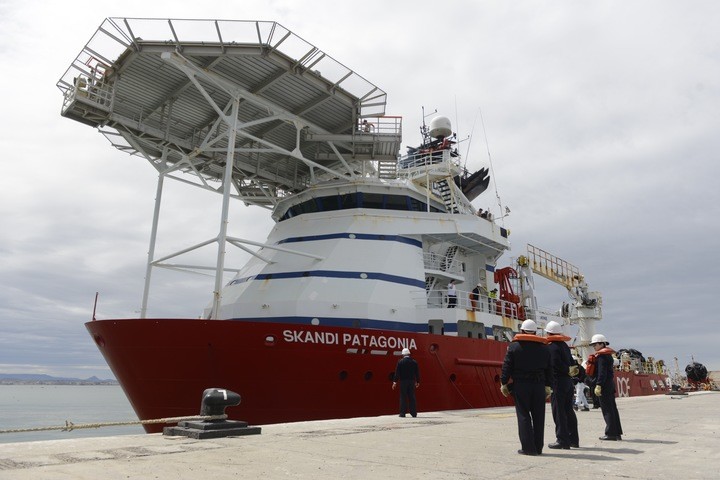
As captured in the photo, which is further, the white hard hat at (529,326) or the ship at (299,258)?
the ship at (299,258)

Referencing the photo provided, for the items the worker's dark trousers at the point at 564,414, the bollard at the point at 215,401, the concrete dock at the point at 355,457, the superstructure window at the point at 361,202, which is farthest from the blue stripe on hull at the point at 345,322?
the worker's dark trousers at the point at 564,414

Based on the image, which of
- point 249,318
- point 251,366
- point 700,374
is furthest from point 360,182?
point 700,374

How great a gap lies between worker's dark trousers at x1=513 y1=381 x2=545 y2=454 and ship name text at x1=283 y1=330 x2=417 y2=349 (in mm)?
7052

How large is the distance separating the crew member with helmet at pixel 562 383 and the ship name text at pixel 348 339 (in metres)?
6.55

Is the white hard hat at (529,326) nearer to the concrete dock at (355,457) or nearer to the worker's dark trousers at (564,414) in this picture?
the worker's dark trousers at (564,414)

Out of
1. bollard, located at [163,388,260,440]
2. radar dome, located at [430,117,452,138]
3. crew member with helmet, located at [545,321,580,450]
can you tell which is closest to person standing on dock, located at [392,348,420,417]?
crew member with helmet, located at [545,321,580,450]

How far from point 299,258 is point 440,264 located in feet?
18.1

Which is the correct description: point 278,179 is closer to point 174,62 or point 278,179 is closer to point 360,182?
point 360,182

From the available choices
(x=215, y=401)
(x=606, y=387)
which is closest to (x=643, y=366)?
(x=606, y=387)

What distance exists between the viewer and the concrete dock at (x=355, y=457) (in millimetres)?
4617

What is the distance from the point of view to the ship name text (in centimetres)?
1269

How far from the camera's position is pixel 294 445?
20.6 feet

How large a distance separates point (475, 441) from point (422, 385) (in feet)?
25.7

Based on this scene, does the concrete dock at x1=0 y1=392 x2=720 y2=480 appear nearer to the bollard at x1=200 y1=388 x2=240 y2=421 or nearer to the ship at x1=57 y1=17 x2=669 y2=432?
the bollard at x1=200 y1=388 x2=240 y2=421
